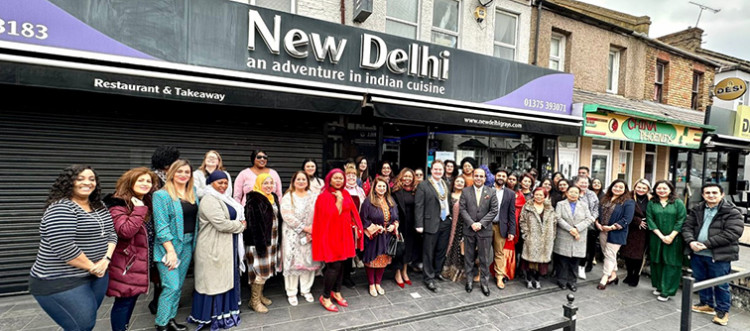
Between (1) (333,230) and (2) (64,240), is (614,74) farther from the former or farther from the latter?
(2) (64,240)

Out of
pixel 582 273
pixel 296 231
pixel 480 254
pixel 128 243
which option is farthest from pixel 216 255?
pixel 582 273

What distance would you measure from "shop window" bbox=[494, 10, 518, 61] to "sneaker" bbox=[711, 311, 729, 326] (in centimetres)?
616

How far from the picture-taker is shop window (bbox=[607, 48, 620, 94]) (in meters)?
9.55

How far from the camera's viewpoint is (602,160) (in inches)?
371

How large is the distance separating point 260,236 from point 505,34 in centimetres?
756

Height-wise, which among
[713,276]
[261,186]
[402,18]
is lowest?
[713,276]

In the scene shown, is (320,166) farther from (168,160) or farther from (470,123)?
(470,123)

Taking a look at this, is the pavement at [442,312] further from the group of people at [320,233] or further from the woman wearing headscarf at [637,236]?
the woman wearing headscarf at [637,236]

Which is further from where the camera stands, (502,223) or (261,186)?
(502,223)

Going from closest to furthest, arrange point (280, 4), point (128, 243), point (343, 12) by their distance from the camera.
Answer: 1. point (128, 243)
2. point (280, 4)
3. point (343, 12)

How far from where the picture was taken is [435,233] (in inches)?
180

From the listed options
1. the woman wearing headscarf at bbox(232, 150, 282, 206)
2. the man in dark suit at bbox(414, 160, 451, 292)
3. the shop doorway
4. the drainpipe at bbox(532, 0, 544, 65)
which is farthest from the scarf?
the shop doorway

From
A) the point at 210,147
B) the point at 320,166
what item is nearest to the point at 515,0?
the point at 320,166

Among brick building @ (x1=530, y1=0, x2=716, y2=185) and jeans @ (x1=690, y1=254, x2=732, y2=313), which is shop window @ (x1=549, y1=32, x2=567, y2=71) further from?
jeans @ (x1=690, y1=254, x2=732, y2=313)
